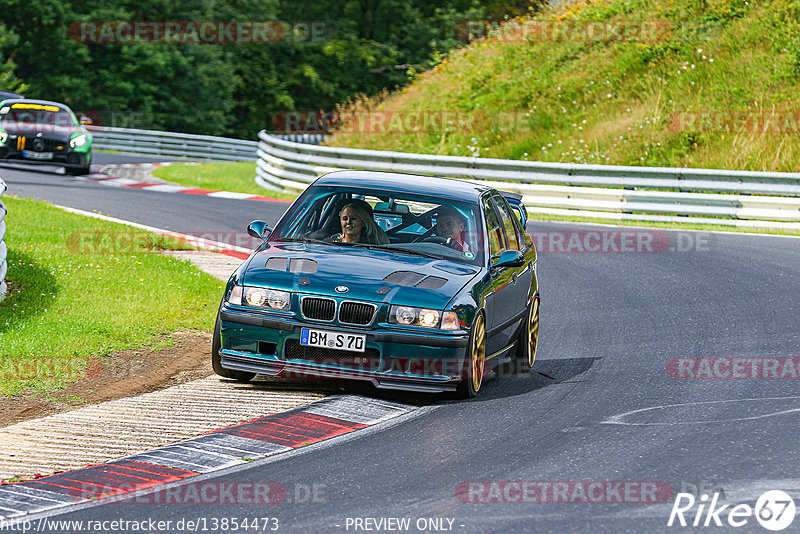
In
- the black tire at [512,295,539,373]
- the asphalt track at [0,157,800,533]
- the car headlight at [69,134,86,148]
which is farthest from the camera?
the car headlight at [69,134,86,148]

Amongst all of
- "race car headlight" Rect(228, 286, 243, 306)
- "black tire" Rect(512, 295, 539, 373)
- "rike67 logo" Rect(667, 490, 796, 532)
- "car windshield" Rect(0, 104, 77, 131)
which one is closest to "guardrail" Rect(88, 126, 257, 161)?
"car windshield" Rect(0, 104, 77, 131)

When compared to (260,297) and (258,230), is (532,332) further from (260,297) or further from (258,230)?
(260,297)

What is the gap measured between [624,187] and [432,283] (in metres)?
14.0

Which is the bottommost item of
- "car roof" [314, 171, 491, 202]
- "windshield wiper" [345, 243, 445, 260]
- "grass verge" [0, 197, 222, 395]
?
"grass verge" [0, 197, 222, 395]

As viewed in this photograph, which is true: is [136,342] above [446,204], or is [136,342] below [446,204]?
below

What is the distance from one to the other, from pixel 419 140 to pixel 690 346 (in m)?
19.4

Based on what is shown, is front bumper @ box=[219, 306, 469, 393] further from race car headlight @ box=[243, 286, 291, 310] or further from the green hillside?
the green hillside

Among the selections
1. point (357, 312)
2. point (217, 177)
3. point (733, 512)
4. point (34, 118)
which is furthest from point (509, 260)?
point (217, 177)

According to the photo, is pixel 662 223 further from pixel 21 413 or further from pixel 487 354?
pixel 21 413

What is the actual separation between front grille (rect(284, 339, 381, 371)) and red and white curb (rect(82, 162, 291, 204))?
14926 mm

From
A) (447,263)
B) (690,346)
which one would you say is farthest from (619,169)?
(447,263)

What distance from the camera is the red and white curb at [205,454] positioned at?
587cm

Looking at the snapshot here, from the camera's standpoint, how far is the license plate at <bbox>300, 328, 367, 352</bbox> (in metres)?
7.82

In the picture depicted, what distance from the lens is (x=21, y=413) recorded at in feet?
24.8
